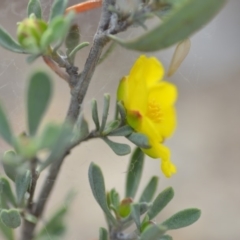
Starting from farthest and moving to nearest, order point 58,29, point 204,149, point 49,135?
point 204,149 → point 58,29 → point 49,135

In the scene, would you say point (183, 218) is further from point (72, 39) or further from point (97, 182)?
point (72, 39)

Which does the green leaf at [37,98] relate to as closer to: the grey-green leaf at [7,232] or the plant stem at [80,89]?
the plant stem at [80,89]

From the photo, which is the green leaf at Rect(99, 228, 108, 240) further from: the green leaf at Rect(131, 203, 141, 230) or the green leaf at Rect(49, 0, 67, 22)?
the green leaf at Rect(49, 0, 67, 22)

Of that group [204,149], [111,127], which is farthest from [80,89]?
[204,149]

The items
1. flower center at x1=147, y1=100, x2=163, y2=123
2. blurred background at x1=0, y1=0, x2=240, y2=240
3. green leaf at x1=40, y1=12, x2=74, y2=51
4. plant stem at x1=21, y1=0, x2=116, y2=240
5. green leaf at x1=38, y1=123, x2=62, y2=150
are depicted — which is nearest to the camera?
green leaf at x1=38, y1=123, x2=62, y2=150

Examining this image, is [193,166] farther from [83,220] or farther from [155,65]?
[155,65]

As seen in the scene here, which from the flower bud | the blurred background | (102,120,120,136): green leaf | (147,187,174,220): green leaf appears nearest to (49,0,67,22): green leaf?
the flower bud

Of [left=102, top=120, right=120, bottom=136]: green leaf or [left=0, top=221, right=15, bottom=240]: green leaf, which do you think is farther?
[left=0, top=221, right=15, bottom=240]: green leaf

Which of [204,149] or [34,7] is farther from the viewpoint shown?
[204,149]
